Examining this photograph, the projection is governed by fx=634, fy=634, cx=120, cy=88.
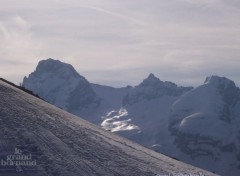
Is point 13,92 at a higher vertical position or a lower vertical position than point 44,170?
higher

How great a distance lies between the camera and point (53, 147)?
45094 mm

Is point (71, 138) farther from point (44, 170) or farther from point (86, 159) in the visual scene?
point (44, 170)

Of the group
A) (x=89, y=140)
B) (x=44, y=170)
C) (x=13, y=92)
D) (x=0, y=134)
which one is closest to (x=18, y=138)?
(x=0, y=134)

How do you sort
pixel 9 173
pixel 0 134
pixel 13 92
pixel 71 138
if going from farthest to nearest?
pixel 13 92
pixel 71 138
pixel 0 134
pixel 9 173

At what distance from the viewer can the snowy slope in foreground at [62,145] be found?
42.8 m

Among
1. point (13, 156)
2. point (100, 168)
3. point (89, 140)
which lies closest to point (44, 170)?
point (13, 156)

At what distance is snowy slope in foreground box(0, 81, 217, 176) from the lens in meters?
42.8

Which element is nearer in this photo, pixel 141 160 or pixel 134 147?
pixel 141 160

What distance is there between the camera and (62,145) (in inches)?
1827

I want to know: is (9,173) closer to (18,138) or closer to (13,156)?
(13,156)

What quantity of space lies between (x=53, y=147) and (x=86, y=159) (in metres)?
2.54

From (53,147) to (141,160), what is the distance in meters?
7.87

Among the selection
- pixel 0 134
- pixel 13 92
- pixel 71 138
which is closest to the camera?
pixel 0 134

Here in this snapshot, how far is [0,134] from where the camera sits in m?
44.2
